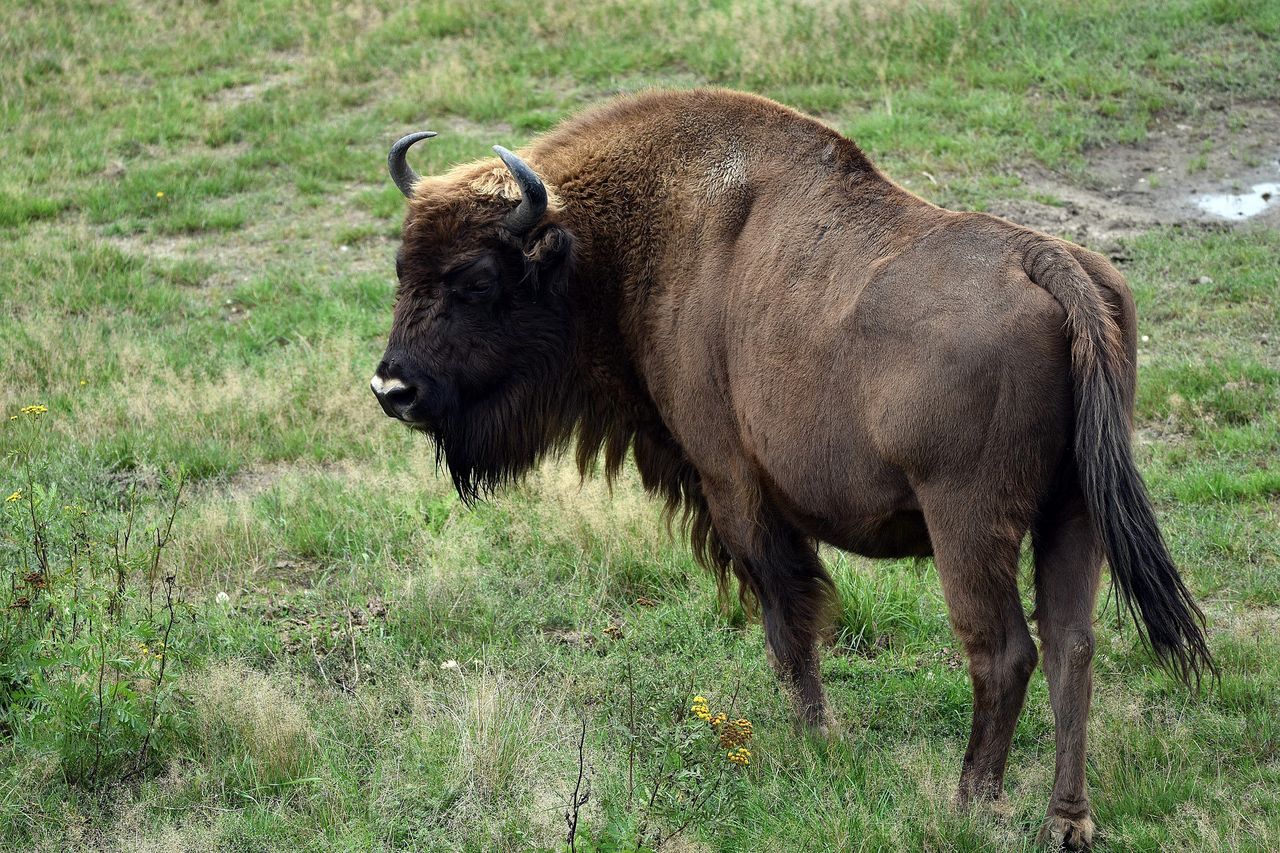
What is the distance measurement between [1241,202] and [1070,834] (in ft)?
25.4

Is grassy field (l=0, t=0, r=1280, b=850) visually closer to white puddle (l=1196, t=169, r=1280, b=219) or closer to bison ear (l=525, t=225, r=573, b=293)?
white puddle (l=1196, t=169, r=1280, b=219)

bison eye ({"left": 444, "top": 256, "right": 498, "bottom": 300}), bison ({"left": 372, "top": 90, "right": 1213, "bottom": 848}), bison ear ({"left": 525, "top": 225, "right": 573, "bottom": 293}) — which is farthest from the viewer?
bison eye ({"left": 444, "top": 256, "right": 498, "bottom": 300})

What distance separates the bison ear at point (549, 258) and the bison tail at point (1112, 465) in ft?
6.47

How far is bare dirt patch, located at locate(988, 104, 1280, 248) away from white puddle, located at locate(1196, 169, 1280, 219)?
1.1 inches

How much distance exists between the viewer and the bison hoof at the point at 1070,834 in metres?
3.92

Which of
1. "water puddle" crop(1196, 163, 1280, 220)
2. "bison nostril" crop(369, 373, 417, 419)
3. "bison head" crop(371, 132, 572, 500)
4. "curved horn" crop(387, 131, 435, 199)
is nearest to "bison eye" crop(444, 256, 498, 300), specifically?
"bison head" crop(371, 132, 572, 500)

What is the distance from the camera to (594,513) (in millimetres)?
6391

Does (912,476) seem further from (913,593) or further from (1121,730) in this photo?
(913,593)

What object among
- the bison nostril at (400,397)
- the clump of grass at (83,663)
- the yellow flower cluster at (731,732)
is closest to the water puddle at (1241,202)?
the bison nostril at (400,397)

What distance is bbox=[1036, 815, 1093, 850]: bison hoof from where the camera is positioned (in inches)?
154

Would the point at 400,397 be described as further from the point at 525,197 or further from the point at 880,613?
the point at 880,613

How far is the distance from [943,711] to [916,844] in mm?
1176

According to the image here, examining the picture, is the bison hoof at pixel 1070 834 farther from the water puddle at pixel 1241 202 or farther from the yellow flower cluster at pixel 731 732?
the water puddle at pixel 1241 202

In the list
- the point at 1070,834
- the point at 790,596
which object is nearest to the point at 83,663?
the point at 790,596
